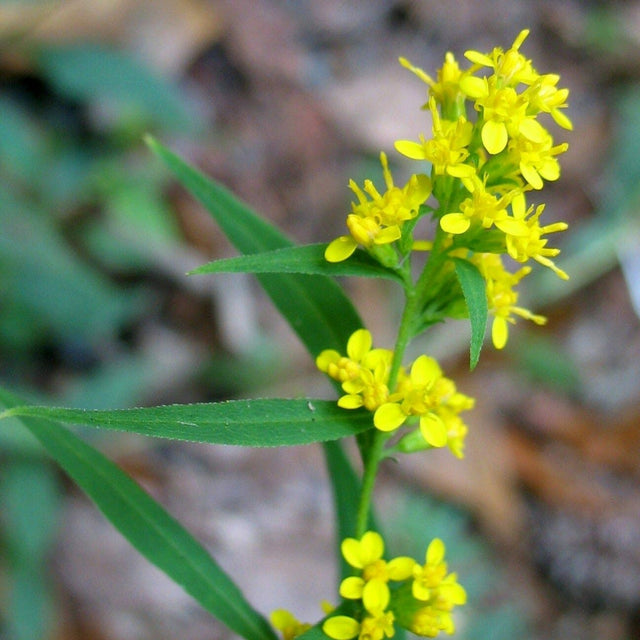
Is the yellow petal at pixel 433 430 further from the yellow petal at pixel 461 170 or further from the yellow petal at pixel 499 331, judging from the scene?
the yellow petal at pixel 461 170

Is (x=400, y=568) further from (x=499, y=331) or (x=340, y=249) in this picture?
(x=340, y=249)

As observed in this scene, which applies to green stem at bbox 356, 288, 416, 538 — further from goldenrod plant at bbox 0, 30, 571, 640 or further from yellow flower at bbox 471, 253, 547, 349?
yellow flower at bbox 471, 253, 547, 349

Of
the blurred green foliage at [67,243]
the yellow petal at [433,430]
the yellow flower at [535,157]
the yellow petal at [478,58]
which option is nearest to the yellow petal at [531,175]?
Answer: the yellow flower at [535,157]

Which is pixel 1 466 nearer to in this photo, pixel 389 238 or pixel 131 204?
pixel 131 204

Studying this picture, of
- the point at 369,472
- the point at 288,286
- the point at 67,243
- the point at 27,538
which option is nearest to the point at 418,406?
the point at 369,472

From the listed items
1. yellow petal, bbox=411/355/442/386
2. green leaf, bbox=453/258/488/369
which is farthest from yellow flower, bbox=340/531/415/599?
green leaf, bbox=453/258/488/369

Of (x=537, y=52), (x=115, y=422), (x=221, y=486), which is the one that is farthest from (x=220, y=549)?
(x=537, y=52)

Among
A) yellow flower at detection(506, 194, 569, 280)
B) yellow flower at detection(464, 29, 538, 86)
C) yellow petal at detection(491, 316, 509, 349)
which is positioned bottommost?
yellow petal at detection(491, 316, 509, 349)
